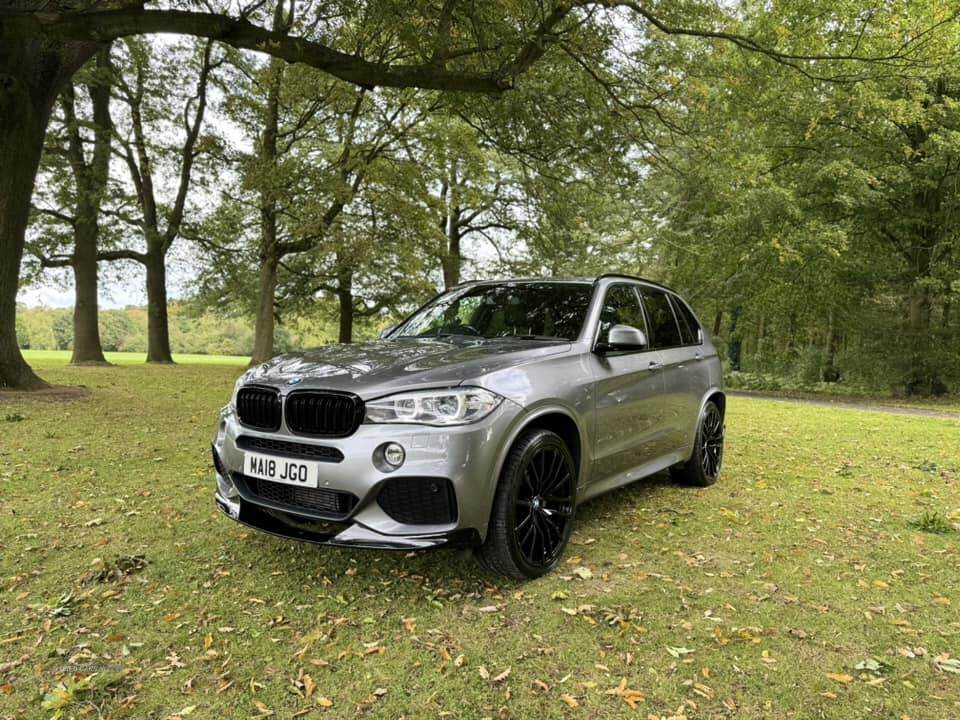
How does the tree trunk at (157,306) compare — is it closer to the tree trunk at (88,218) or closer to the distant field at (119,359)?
the distant field at (119,359)

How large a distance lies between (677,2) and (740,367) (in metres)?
25.8

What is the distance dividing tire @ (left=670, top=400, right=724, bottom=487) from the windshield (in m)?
1.96

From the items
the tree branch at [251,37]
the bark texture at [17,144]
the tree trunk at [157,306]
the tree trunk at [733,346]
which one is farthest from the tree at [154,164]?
the tree trunk at [733,346]

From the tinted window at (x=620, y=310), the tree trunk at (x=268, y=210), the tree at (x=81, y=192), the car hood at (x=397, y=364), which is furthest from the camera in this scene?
the tree at (x=81, y=192)

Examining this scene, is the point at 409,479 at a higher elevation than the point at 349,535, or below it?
higher

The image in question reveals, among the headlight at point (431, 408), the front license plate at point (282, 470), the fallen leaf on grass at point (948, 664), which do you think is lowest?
the fallen leaf on grass at point (948, 664)

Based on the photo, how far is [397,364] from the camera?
Answer: 3379mm

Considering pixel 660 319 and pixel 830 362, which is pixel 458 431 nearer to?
pixel 660 319

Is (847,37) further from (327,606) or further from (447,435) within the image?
(327,606)

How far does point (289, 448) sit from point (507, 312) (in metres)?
1.92

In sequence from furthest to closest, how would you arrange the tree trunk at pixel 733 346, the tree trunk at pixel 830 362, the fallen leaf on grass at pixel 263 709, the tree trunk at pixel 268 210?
the tree trunk at pixel 733 346 → the tree trunk at pixel 830 362 → the tree trunk at pixel 268 210 → the fallen leaf on grass at pixel 263 709

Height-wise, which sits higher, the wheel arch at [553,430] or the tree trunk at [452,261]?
the tree trunk at [452,261]

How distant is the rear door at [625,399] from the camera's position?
4027 millimetres

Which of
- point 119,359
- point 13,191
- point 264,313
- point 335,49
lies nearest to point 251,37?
point 335,49
